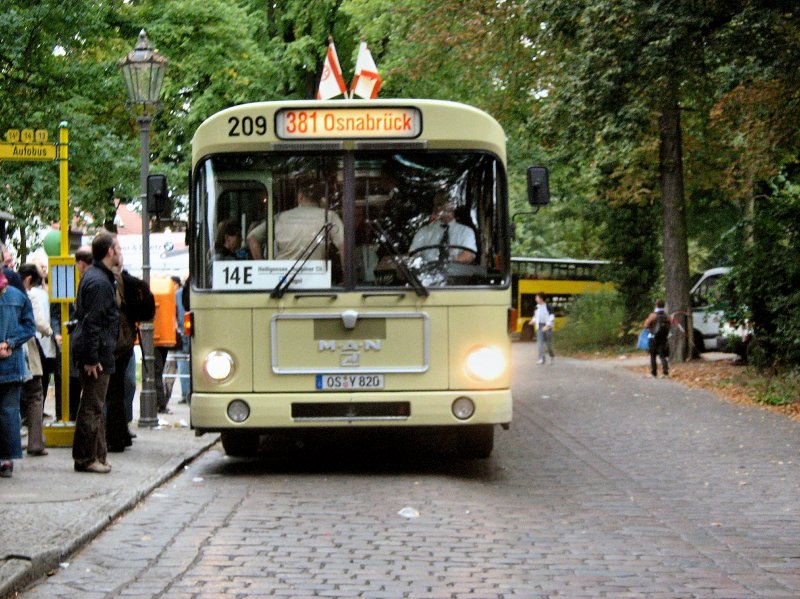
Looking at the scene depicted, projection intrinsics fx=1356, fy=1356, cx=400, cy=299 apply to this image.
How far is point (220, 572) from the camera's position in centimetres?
686

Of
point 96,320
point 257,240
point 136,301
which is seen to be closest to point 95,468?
point 96,320

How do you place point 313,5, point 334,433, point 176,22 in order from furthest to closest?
point 313,5 → point 176,22 → point 334,433

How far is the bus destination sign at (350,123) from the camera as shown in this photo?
10688mm

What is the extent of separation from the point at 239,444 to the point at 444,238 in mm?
2850

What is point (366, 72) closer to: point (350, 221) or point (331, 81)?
point (331, 81)

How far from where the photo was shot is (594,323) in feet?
140

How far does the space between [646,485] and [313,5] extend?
2757cm

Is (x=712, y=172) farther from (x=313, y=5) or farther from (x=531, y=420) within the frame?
(x=531, y=420)

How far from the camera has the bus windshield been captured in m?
10.6

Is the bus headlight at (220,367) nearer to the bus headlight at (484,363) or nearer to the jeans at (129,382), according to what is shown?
the jeans at (129,382)

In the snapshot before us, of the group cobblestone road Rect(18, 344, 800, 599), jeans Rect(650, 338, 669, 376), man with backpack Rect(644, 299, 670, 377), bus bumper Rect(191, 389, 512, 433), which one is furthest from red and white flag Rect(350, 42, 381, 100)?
jeans Rect(650, 338, 669, 376)

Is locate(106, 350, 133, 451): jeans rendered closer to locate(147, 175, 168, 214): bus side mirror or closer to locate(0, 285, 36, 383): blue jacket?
locate(147, 175, 168, 214): bus side mirror

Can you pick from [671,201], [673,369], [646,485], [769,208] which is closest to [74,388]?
[646,485]

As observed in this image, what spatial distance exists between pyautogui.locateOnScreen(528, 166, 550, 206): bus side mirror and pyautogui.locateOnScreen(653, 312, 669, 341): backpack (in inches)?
585
